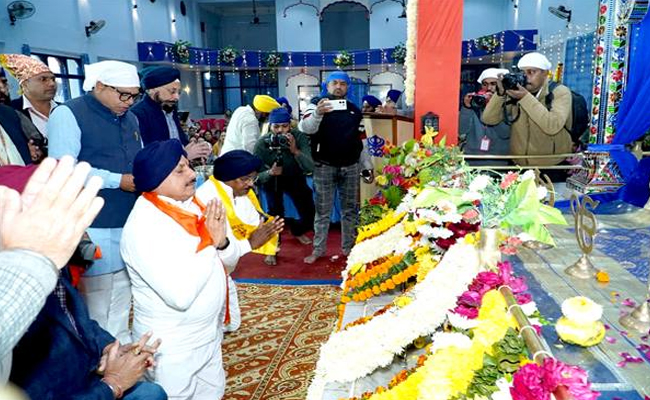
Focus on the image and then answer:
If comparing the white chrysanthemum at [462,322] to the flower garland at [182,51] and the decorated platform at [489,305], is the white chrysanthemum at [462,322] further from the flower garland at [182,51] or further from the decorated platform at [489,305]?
the flower garland at [182,51]

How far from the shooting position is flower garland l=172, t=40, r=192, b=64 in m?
15.1

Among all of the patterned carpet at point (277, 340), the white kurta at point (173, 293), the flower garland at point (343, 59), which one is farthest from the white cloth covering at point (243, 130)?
the flower garland at point (343, 59)

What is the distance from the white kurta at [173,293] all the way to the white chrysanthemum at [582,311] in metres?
1.23

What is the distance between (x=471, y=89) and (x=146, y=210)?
16.4 meters

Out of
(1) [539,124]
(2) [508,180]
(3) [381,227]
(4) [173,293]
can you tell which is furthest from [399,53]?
(4) [173,293]

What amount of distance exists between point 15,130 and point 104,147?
1.94 feet

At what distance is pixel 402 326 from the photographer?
1.73 meters

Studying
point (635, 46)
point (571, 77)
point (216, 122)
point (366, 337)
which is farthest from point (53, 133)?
point (216, 122)

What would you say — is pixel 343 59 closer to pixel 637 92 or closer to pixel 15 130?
pixel 637 92

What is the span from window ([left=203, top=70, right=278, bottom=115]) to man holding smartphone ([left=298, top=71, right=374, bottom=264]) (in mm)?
15036

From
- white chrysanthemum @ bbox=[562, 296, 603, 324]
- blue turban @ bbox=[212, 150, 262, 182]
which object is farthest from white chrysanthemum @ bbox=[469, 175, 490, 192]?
blue turban @ bbox=[212, 150, 262, 182]

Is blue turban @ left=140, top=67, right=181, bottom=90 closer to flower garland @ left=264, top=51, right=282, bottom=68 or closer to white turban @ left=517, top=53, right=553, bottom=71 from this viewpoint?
white turban @ left=517, top=53, right=553, bottom=71

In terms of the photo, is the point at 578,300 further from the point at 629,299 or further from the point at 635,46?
the point at 635,46

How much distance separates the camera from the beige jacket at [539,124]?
3.32 metres
